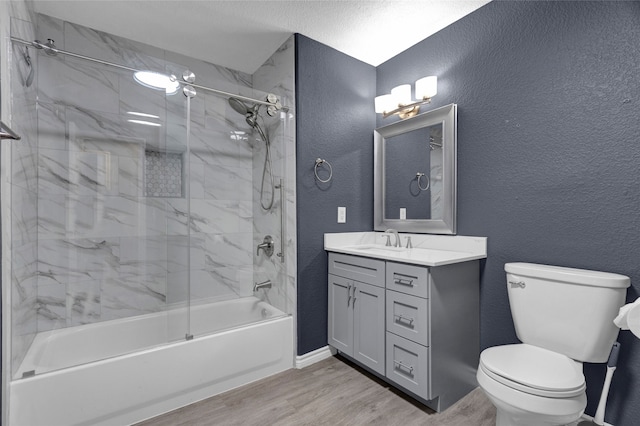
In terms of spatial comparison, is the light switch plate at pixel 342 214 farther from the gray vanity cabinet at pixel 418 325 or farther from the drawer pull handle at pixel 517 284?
the drawer pull handle at pixel 517 284

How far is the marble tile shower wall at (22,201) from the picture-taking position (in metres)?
1.49

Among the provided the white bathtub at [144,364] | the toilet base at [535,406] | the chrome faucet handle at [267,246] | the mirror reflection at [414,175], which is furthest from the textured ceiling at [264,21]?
the toilet base at [535,406]

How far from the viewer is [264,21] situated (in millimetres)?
2107

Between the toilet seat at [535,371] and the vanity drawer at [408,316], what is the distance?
0.31 meters

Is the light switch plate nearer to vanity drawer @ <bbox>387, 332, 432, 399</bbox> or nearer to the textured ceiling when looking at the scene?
vanity drawer @ <bbox>387, 332, 432, 399</bbox>

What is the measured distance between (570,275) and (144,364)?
88.3 inches

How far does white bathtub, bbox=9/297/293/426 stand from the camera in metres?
1.43

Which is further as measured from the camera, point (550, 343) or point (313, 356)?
point (313, 356)

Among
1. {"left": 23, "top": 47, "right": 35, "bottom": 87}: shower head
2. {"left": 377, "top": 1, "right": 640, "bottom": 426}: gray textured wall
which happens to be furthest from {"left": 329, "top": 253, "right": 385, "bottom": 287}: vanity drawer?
{"left": 23, "top": 47, "right": 35, "bottom": 87}: shower head

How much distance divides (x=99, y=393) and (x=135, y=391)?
0.16 meters

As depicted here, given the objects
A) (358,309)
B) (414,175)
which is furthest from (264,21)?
(358,309)

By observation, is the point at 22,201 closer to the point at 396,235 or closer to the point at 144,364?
the point at 144,364

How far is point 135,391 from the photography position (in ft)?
5.27

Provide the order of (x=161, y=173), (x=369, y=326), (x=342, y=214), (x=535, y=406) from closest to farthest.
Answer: (x=535, y=406) < (x=369, y=326) < (x=161, y=173) < (x=342, y=214)
